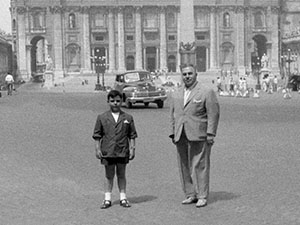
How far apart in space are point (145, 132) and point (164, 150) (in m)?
4.39

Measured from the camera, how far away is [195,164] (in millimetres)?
9375

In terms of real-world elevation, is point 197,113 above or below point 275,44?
below

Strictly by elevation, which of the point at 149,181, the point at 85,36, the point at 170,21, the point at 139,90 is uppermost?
the point at 170,21

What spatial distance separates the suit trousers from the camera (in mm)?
9383

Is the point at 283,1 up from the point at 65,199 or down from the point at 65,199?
up

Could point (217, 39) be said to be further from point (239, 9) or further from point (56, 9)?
point (56, 9)

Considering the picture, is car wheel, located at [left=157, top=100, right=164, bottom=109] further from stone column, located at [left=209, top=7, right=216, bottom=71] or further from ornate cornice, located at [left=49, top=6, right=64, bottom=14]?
ornate cornice, located at [left=49, top=6, right=64, bottom=14]

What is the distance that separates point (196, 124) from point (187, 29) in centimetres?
3828

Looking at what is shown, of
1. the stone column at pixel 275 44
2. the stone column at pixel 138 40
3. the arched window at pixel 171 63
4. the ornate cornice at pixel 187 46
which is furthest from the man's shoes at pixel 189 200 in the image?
the stone column at pixel 275 44

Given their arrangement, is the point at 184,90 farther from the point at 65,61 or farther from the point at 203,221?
the point at 65,61

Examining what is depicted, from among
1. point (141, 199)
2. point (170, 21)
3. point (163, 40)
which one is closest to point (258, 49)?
point (170, 21)

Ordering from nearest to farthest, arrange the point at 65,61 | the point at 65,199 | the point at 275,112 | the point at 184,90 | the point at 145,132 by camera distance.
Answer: the point at 184,90
the point at 65,199
the point at 145,132
the point at 275,112
the point at 65,61

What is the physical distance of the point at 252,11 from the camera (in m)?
99.4

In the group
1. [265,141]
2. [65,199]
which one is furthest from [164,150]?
[65,199]
